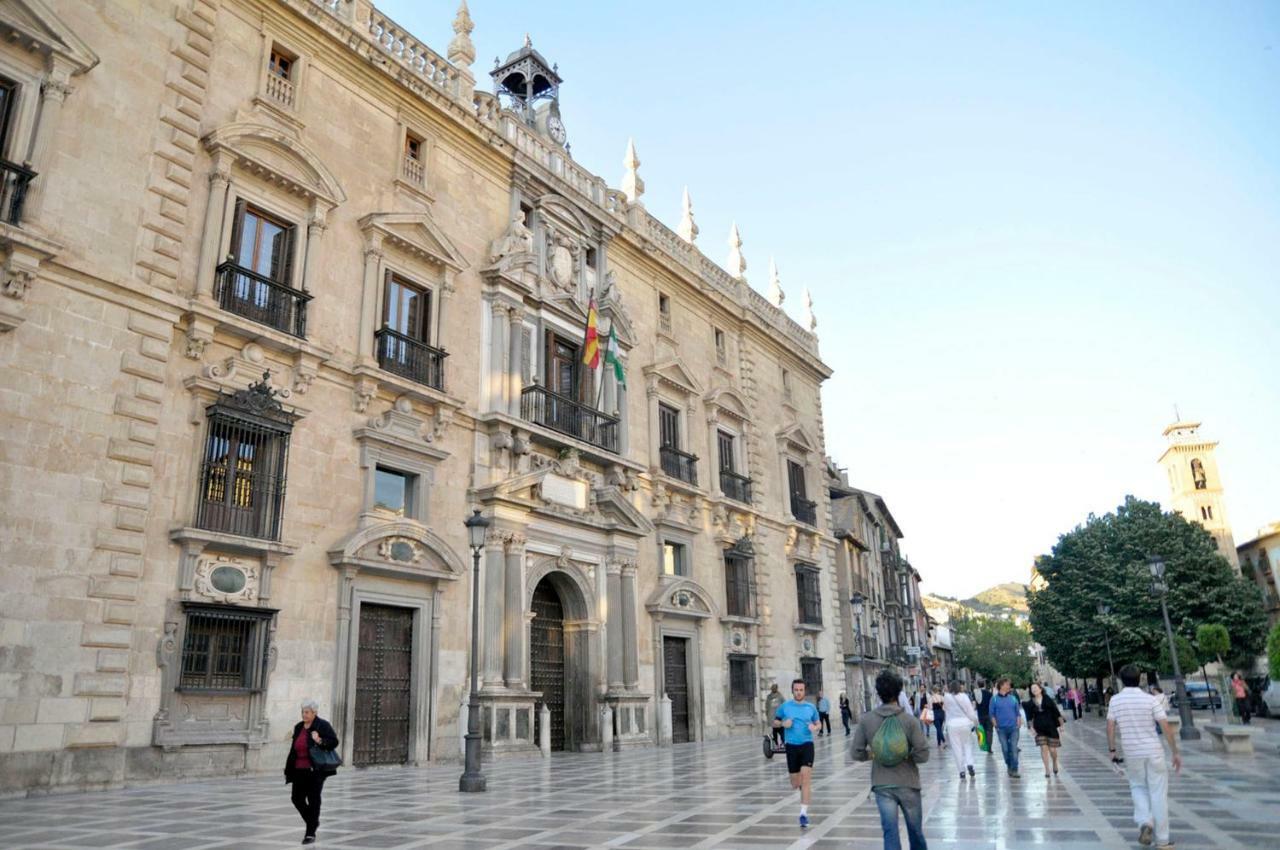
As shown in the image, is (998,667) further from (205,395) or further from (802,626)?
(205,395)

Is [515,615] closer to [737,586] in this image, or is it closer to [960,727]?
[960,727]

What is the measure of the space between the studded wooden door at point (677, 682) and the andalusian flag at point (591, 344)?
7553mm

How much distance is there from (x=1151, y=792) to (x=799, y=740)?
12.6ft

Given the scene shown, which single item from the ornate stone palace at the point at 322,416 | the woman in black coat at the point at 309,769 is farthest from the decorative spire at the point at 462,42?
the woman in black coat at the point at 309,769

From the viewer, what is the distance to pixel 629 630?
21859 millimetres

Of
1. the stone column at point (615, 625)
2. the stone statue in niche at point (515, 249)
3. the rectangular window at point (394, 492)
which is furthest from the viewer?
the stone column at point (615, 625)

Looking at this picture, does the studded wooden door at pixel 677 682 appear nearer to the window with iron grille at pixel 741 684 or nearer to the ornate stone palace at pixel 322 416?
the ornate stone palace at pixel 322 416

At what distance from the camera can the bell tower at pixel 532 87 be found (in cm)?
2606

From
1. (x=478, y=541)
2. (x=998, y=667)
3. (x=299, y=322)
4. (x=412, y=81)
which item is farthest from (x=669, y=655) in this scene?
(x=998, y=667)

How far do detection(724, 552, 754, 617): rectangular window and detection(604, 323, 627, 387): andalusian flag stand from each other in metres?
6.95

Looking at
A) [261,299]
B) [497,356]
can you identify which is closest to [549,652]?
[497,356]

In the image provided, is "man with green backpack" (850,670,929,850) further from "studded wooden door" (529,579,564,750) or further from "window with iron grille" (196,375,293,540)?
"studded wooden door" (529,579,564,750)

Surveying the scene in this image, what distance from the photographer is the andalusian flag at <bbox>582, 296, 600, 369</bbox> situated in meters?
21.5

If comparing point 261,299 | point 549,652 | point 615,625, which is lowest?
point 549,652
